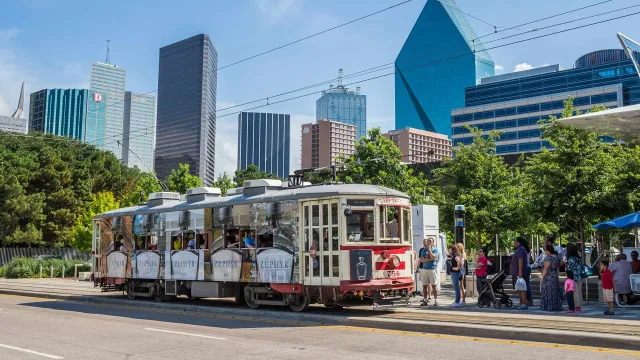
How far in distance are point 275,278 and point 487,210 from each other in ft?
A: 55.3

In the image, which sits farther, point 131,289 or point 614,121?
→ point 131,289

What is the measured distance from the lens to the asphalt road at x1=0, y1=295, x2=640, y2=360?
974 centimetres

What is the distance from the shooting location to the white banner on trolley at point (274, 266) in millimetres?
16047

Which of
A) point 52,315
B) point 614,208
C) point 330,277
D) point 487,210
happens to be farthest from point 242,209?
point 487,210

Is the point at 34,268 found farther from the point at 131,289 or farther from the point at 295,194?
the point at 295,194

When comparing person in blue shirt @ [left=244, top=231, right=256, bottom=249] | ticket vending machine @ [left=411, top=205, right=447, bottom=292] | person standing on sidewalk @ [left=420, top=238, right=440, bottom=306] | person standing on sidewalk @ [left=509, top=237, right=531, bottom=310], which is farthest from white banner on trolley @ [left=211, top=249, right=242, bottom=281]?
person standing on sidewalk @ [left=509, top=237, right=531, bottom=310]

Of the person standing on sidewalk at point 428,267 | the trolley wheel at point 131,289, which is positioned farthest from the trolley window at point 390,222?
the trolley wheel at point 131,289

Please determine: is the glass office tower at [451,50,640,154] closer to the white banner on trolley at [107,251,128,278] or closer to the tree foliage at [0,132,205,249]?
the tree foliage at [0,132,205,249]

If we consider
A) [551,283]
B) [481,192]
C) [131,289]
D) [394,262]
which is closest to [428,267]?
[394,262]

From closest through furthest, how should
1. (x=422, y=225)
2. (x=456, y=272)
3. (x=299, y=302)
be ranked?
(x=299, y=302)
(x=456, y=272)
(x=422, y=225)

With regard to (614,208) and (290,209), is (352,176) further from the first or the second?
(290,209)

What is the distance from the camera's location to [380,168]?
38094mm

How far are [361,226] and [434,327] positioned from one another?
12.1ft

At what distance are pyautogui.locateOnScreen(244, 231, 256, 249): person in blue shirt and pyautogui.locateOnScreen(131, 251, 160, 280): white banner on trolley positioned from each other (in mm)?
4522
